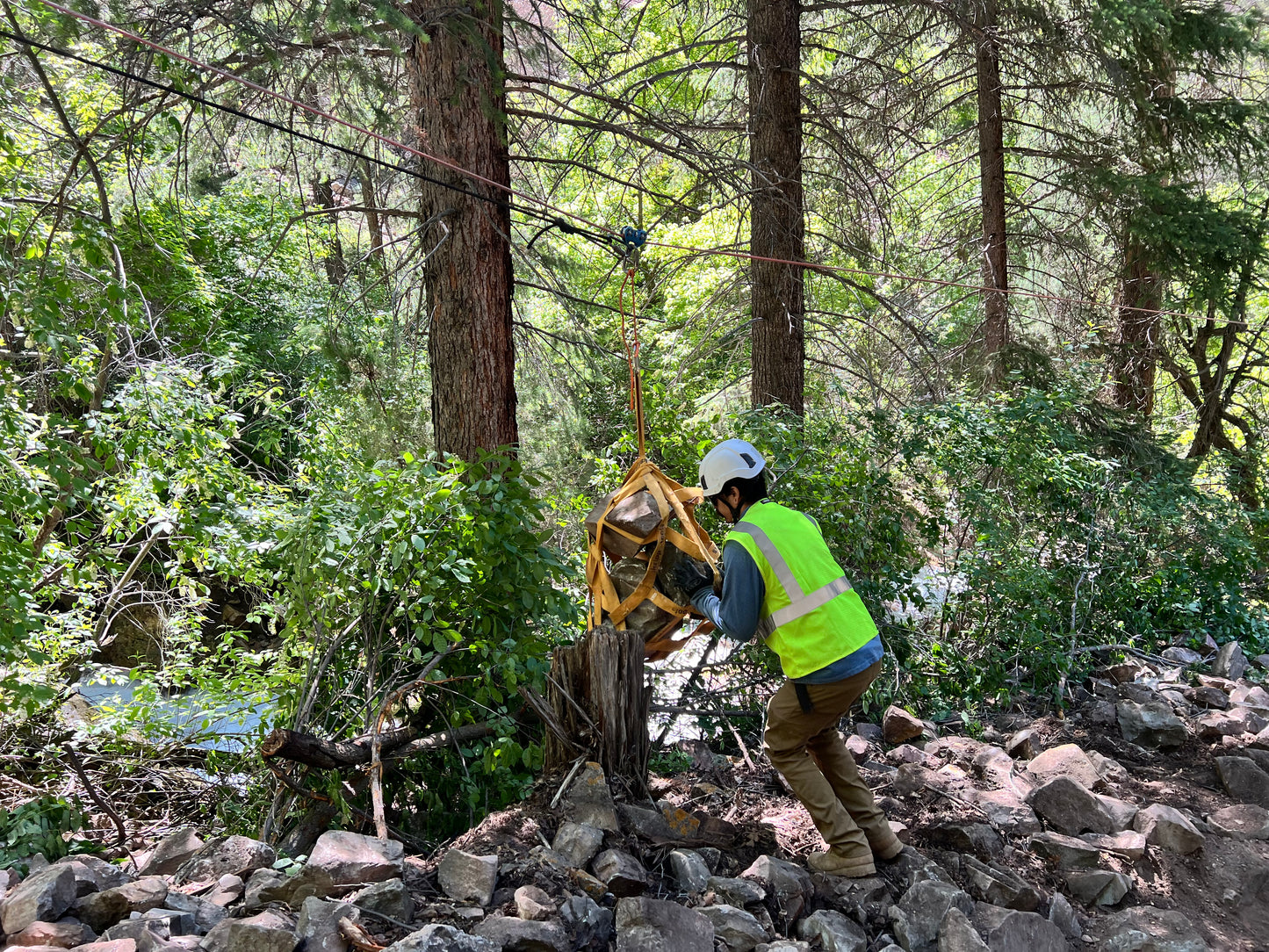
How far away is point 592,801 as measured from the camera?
4457mm

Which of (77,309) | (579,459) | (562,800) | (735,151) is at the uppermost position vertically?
(735,151)

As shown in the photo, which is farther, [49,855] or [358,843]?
[49,855]

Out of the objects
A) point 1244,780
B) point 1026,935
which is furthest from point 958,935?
point 1244,780

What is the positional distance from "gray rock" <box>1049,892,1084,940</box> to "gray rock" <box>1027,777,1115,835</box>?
78 cm

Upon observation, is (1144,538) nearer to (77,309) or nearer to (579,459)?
(579,459)

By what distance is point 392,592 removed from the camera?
504 cm

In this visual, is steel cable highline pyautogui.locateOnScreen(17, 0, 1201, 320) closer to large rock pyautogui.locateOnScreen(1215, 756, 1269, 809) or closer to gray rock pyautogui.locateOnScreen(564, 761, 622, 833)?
gray rock pyautogui.locateOnScreen(564, 761, 622, 833)

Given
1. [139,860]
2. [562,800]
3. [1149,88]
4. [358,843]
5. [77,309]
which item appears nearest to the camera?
[358,843]

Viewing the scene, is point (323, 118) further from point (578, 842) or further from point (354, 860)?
point (578, 842)

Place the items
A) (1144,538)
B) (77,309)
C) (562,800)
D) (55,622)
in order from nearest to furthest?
(562,800) < (77,309) < (55,622) < (1144,538)

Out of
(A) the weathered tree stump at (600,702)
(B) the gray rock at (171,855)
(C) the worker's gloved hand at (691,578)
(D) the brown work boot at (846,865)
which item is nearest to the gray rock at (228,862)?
(B) the gray rock at (171,855)

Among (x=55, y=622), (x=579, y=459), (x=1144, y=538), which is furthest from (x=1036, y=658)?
(x=55, y=622)

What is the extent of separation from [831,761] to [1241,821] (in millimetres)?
2645

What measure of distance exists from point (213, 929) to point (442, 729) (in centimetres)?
180
